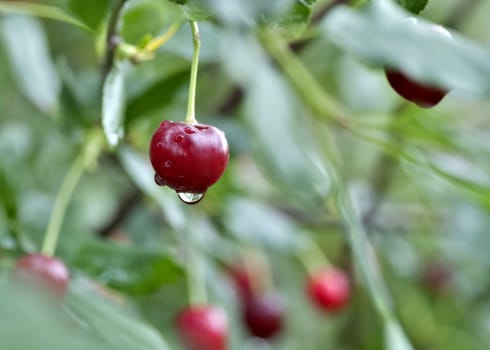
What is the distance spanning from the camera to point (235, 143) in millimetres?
1206

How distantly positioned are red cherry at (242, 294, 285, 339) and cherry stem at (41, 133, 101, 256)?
56 centimetres

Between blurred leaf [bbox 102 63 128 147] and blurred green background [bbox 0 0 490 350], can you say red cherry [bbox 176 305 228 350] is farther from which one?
blurred leaf [bbox 102 63 128 147]

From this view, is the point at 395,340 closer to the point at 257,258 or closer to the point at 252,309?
the point at 252,309

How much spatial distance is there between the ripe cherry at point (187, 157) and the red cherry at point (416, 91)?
0.14 metres

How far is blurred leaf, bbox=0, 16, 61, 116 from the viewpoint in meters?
1.28

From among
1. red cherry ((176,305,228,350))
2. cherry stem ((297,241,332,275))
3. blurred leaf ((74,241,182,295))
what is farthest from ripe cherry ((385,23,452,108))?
cherry stem ((297,241,332,275))

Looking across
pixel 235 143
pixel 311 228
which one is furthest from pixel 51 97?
pixel 311 228

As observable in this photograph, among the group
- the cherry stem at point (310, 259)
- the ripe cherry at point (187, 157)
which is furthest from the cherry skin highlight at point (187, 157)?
the cherry stem at point (310, 259)

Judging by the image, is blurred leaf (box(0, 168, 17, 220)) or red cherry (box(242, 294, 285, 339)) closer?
blurred leaf (box(0, 168, 17, 220))

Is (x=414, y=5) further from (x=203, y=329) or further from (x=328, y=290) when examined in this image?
(x=328, y=290)

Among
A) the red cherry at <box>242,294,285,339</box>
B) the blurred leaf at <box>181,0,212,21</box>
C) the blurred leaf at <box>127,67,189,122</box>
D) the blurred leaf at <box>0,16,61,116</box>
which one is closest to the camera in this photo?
the blurred leaf at <box>181,0,212,21</box>

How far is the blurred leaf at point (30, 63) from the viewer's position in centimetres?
128

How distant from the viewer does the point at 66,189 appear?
95 cm

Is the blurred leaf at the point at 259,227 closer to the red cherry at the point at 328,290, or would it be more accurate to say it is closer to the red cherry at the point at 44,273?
the red cherry at the point at 328,290
